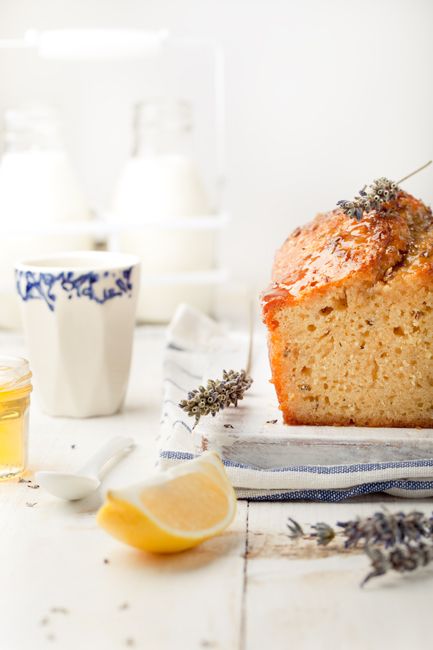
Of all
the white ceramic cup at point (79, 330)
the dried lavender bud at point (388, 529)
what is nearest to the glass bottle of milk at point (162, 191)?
the white ceramic cup at point (79, 330)

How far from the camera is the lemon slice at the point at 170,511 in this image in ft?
3.74

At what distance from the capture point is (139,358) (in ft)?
7.19

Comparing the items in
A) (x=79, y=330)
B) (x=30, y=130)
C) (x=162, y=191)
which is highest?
(x=30, y=130)

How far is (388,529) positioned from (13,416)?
0.62 m

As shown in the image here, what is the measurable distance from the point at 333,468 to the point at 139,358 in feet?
2.98

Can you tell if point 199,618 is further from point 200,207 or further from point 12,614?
point 200,207

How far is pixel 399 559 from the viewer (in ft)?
3.59

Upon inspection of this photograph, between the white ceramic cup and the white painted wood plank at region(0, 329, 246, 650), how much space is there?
299 millimetres

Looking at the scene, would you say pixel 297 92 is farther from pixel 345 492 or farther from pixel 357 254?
pixel 345 492

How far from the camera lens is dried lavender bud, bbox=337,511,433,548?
1107 mm

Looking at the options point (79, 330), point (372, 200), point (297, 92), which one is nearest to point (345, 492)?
point (372, 200)

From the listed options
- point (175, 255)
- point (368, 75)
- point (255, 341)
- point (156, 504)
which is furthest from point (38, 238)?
point (156, 504)

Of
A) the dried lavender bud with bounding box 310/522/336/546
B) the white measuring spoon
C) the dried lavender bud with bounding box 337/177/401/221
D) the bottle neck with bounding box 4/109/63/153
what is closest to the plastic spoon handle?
the white measuring spoon

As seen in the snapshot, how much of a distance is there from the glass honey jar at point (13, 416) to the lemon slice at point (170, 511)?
1.16 ft
